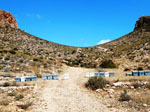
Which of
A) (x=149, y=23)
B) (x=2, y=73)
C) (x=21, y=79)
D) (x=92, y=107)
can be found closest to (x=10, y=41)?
(x=2, y=73)

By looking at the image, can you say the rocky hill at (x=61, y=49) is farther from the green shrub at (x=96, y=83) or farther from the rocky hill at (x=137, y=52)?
the green shrub at (x=96, y=83)

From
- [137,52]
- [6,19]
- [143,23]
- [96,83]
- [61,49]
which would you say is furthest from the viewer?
[143,23]

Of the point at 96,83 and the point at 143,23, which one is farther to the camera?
the point at 143,23

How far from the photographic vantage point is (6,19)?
65562 millimetres

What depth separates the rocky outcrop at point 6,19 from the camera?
208ft

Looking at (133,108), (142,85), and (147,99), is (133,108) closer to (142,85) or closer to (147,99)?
(147,99)

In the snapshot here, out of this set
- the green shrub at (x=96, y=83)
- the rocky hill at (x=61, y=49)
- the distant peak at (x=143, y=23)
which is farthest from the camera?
the distant peak at (x=143, y=23)

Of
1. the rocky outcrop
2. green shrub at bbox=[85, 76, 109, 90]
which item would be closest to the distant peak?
the rocky outcrop

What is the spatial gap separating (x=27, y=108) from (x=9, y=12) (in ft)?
222

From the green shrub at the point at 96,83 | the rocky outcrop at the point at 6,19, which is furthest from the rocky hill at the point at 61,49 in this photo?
the green shrub at the point at 96,83

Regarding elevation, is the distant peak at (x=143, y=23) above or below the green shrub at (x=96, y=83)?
above

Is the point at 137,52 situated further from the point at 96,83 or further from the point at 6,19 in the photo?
the point at 6,19

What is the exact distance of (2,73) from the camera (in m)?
20.7

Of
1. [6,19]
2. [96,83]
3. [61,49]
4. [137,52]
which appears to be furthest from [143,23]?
[96,83]
